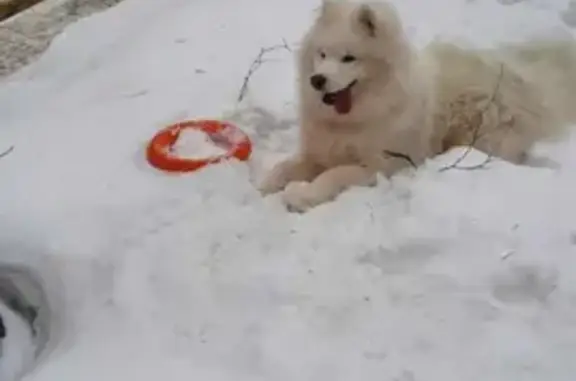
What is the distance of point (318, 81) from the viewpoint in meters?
1.95

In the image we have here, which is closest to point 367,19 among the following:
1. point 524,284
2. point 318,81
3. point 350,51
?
point 350,51

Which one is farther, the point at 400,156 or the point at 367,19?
the point at 400,156

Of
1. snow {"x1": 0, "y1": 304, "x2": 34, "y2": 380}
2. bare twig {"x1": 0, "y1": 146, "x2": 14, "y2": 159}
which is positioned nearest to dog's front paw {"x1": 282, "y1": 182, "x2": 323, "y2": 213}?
snow {"x1": 0, "y1": 304, "x2": 34, "y2": 380}

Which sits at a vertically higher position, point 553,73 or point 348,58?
point 348,58

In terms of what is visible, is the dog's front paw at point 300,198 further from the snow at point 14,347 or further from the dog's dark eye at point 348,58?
the snow at point 14,347

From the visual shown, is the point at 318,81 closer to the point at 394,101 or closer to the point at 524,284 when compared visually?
the point at 394,101

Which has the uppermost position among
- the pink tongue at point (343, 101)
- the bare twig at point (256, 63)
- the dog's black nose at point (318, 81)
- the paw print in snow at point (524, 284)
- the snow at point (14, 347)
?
the dog's black nose at point (318, 81)

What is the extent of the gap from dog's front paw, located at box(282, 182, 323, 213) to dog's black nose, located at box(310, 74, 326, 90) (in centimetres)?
23

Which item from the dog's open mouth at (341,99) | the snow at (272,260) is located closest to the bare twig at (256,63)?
the snow at (272,260)

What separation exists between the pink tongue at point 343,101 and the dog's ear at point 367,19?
144 mm

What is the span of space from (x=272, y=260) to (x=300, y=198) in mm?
279

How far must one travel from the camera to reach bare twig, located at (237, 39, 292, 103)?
8.41ft

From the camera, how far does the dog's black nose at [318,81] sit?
6.38 feet

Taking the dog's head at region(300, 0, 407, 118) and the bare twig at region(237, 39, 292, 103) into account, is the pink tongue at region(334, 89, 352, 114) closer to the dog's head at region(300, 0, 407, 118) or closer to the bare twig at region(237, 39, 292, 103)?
the dog's head at region(300, 0, 407, 118)
